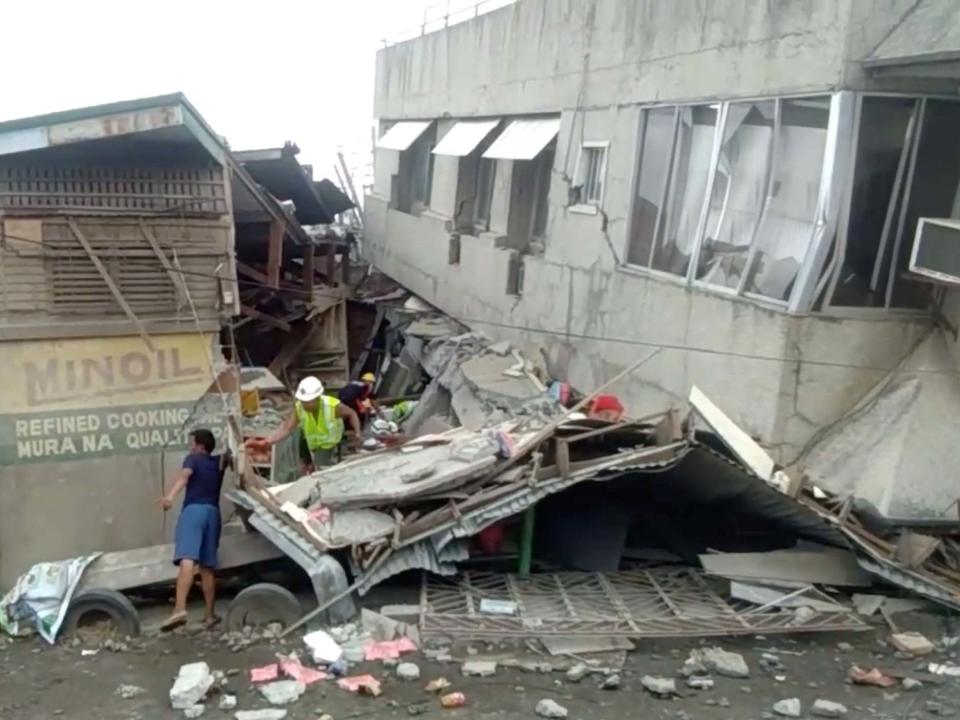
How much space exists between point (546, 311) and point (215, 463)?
15.8 feet

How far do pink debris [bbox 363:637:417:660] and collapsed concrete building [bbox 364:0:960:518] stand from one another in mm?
2950

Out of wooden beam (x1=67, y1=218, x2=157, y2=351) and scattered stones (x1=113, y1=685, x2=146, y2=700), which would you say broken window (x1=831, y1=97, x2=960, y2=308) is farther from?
wooden beam (x1=67, y1=218, x2=157, y2=351)

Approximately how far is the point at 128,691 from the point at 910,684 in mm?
4589

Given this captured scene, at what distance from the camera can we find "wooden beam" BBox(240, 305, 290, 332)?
550 inches

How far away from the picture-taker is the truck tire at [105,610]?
7355mm

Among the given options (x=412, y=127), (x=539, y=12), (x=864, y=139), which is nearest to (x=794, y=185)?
(x=864, y=139)

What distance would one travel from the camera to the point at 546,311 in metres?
11.8

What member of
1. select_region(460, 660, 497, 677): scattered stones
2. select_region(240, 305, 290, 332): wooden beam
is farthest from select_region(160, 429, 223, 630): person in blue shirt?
select_region(240, 305, 290, 332): wooden beam

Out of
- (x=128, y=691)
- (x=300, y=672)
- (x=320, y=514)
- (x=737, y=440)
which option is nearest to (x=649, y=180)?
(x=737, y=440)

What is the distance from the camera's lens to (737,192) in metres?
8.31

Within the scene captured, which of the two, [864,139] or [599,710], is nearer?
[599,710]

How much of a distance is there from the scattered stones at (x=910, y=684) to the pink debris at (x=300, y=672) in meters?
3.36

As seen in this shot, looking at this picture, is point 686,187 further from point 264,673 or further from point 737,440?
point 264,673

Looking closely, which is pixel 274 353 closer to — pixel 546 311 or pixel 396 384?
pixel 396 384
